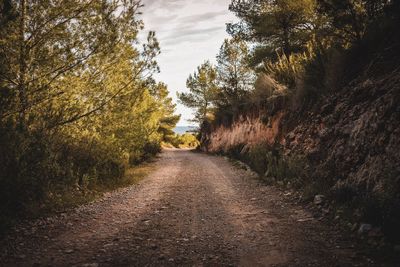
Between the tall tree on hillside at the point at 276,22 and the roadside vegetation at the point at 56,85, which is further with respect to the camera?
the tall tree on hillside at the point at 276,22

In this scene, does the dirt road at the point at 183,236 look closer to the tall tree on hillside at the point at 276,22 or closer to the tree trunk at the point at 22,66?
the tree trunk at the point at 22,66

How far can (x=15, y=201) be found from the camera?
17.9 feet

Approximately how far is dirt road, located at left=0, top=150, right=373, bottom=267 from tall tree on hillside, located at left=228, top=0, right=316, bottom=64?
12347mm

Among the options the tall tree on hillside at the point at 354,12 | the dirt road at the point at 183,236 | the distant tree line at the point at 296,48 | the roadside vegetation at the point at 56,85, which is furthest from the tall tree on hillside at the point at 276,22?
the dirt road at the point at 183,236

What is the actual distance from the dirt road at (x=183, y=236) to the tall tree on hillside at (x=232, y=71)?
19985 millimetres

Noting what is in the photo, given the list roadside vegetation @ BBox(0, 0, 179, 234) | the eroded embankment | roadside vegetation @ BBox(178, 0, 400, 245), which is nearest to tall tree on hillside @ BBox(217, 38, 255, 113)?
roadside vegetation @ BBox(178, 0, 400, 245)

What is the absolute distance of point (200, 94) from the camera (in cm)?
3872

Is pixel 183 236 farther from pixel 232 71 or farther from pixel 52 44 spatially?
pixel 232 71

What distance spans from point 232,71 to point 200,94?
11.0 meters

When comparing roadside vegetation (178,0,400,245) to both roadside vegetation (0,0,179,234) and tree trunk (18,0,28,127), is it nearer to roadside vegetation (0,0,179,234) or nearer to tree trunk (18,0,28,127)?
roadside vegetation (0,0,179,234)

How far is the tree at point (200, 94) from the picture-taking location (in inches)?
1476

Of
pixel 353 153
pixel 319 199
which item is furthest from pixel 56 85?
pixel 353 153

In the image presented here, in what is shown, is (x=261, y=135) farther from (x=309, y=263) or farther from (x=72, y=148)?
(x=309, y=263)

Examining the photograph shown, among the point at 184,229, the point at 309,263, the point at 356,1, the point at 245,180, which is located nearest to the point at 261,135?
the point at 245,180
